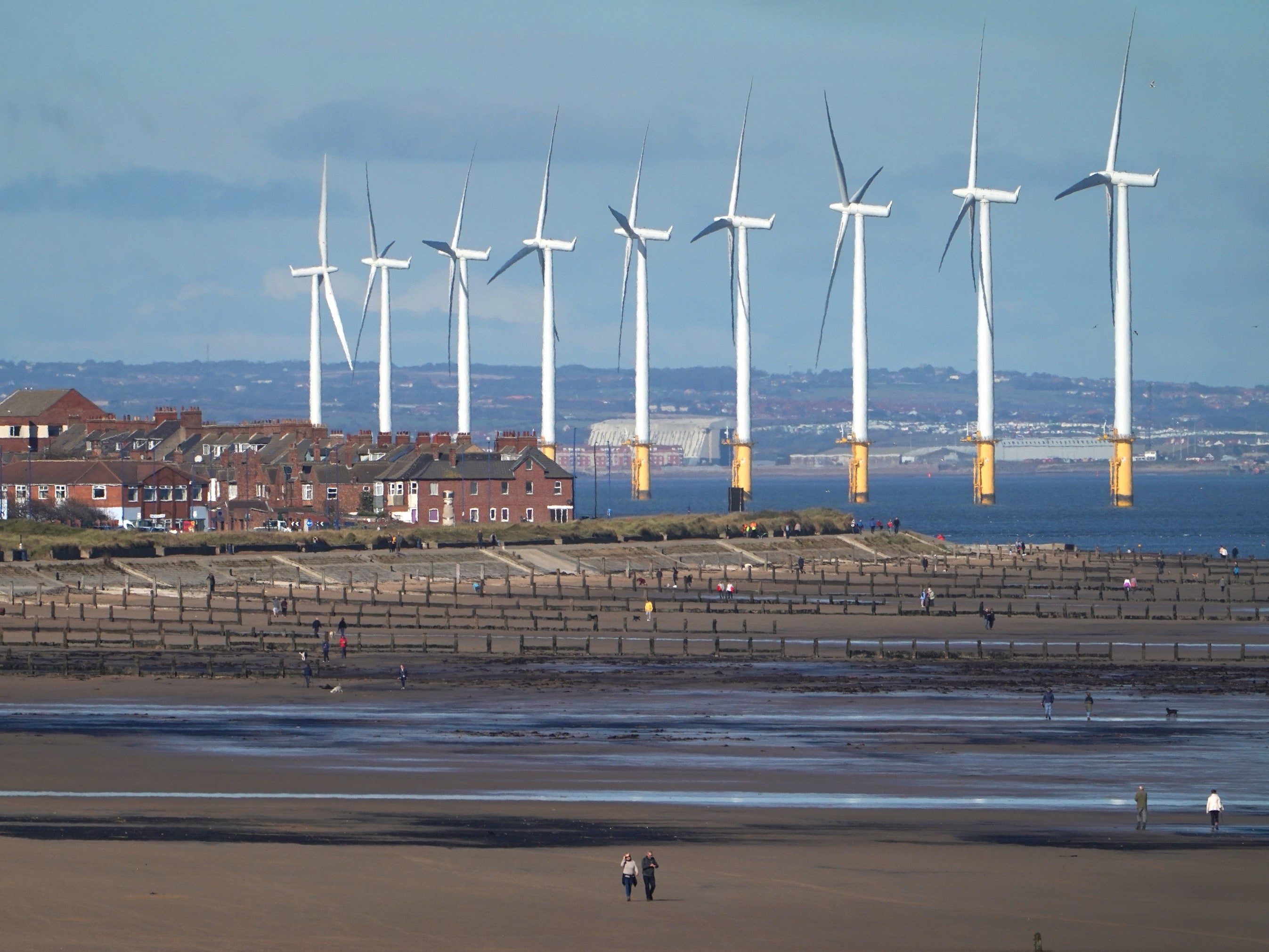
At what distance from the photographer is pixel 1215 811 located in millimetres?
37344

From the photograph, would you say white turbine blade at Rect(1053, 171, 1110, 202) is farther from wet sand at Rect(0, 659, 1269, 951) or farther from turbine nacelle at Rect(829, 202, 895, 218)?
wet sand at Rect(0, 659, 1269, 951)

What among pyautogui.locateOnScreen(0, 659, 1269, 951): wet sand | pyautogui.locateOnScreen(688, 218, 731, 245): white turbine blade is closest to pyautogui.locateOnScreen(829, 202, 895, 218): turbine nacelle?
pyautogui.locateOnScreen(688, 218, 731, 245): white turbine blade

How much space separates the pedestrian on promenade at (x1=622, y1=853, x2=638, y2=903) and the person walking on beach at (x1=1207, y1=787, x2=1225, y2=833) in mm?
12492

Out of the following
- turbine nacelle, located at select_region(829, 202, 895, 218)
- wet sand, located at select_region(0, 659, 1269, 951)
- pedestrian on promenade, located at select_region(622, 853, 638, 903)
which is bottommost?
wet sand, located at select_region(0, 659, 1269, 951)

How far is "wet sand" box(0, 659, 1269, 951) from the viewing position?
30625 mm

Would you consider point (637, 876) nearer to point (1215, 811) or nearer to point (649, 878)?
point (649, 878)

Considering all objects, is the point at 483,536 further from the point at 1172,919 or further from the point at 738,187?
Result: the point at 1172,919

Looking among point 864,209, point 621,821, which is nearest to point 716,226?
point 864,209

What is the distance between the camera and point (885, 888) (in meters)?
33.0

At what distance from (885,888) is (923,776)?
1074 cm

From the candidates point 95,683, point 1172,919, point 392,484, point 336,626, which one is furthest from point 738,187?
point 1172,919

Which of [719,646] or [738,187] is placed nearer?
[719,646]

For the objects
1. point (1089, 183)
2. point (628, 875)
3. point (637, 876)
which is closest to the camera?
point (628, 875)

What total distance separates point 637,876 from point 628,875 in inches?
25.3
